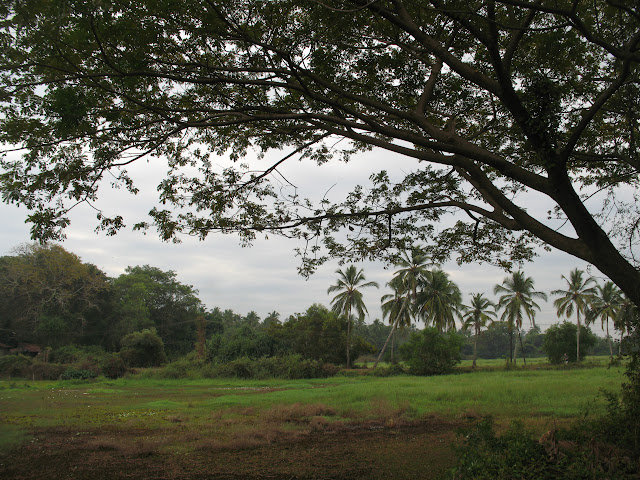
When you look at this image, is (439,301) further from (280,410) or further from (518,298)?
(280,410)

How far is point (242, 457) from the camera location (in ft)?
23.7

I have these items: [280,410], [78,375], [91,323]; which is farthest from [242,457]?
[91,323]

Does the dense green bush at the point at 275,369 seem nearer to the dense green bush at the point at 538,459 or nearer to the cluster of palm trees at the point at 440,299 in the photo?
the cluster of palm trees at the point at 440,299

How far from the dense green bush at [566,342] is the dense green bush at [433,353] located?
42.2ft

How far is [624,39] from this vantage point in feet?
17.1

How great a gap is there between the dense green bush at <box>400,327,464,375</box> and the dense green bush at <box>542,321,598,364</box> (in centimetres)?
1286

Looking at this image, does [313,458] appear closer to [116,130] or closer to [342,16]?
[116,130]

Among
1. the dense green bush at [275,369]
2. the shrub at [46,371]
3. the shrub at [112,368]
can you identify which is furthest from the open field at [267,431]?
the shrub at [46,371]

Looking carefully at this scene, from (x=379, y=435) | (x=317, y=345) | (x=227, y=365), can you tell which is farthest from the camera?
(x=317, y=345)

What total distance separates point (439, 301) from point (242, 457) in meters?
29.3

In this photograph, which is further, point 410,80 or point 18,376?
point 18,376

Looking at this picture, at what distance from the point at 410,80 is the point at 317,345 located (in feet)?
99.4

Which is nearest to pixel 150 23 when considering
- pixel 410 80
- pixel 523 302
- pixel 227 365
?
pixel 410 80

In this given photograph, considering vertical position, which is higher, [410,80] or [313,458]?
[410,80]
